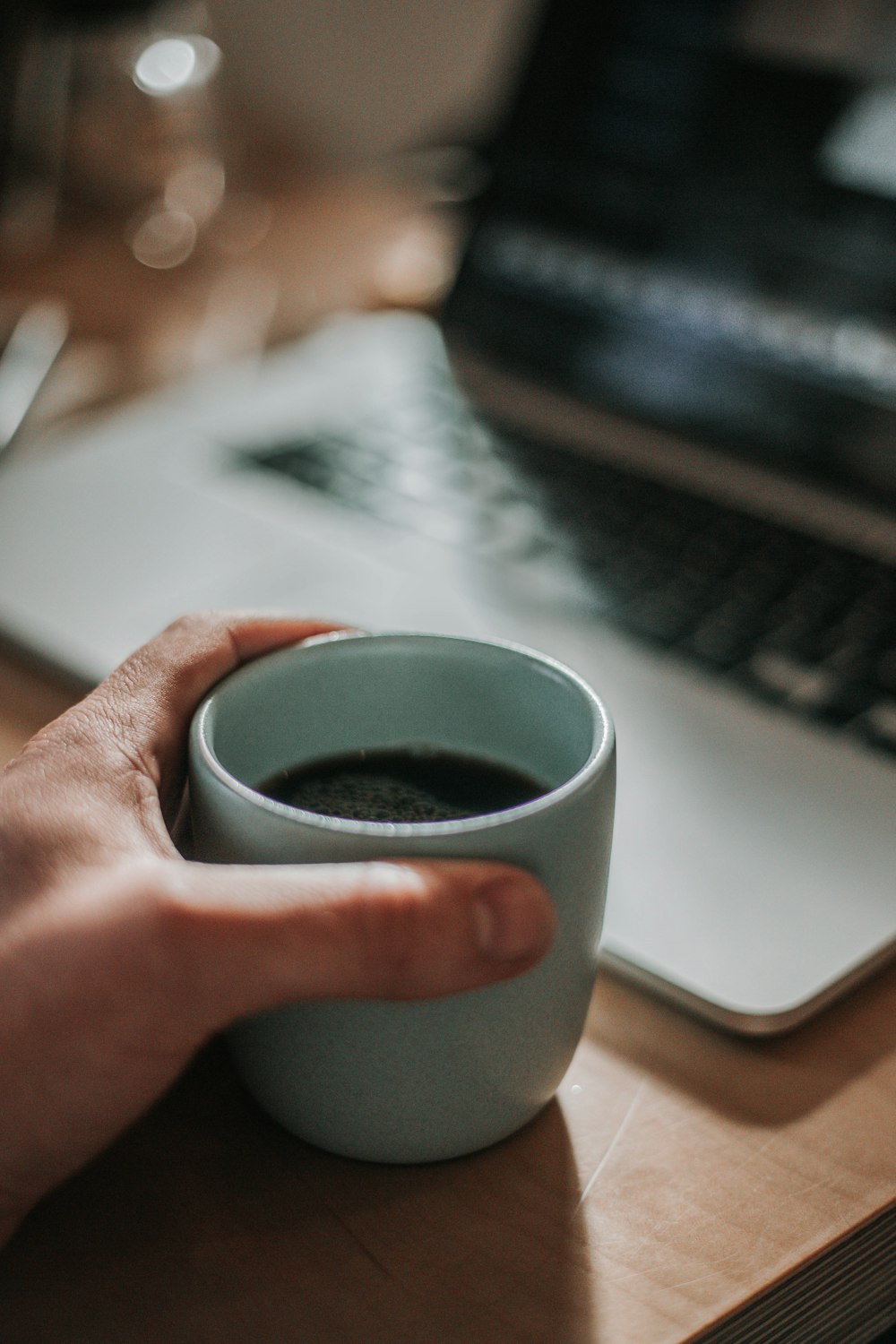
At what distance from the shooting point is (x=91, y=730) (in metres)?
0.31

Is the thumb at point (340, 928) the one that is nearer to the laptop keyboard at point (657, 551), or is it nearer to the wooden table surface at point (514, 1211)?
the wooden table surface at point (514, 1211)

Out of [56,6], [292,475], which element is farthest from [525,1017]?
[56,6]

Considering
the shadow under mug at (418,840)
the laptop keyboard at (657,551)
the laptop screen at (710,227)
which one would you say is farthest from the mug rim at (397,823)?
the laptop screen at (710,227)

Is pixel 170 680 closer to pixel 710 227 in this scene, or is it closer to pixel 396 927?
pixel 396 927

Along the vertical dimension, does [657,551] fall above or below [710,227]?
below

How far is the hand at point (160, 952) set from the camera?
0.24 meters

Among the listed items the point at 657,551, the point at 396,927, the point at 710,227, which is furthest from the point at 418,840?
the point at 710,227

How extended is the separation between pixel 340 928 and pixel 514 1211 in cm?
9

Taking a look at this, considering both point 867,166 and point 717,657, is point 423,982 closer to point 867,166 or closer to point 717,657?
point 717,657

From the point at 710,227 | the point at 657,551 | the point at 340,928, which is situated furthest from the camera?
the point at 710,227

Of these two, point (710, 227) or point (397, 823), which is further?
point (710, 227)

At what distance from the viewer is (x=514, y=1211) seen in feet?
0.93

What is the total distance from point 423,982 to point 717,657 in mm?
257

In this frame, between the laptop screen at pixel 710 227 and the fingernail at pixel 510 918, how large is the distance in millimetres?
395
